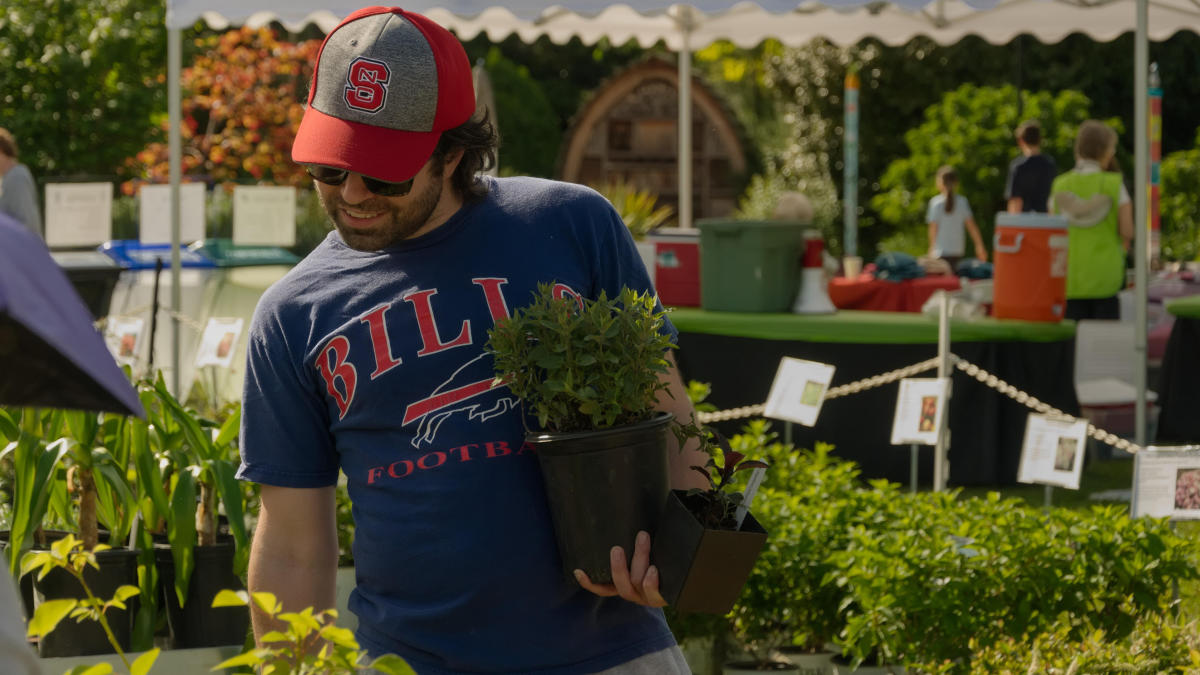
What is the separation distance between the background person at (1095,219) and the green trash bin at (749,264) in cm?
165

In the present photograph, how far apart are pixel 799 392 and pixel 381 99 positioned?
10.6ft

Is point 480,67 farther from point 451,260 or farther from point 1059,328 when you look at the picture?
point 451,260

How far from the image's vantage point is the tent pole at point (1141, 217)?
5016 millimetres

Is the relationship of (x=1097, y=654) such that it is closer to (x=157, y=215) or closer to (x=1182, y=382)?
(x=1182, y=382)

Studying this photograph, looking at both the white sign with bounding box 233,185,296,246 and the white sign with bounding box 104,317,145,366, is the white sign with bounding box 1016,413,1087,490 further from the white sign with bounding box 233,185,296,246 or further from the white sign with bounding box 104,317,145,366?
the white sign with bounding box 233,185,296,246

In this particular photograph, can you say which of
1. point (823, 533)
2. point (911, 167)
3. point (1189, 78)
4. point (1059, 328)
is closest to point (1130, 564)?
point (823, 533)

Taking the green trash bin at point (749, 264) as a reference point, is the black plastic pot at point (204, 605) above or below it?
below

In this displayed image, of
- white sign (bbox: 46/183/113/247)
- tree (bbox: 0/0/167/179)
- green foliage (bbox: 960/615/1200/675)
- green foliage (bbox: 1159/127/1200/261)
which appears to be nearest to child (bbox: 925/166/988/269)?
green foliage (bbox: 1159/127/1200/261)

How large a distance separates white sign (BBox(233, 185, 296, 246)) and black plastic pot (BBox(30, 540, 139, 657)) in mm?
5372

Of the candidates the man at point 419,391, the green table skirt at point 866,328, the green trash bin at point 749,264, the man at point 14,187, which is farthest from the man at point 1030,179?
the man at point 419,391

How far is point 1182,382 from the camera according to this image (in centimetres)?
702

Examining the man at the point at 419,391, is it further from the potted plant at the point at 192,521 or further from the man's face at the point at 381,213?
the potted plant at the point at 192,521

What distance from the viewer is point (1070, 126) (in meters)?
15.6

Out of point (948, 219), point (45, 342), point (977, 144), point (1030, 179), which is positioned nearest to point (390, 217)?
point (45, 342)
